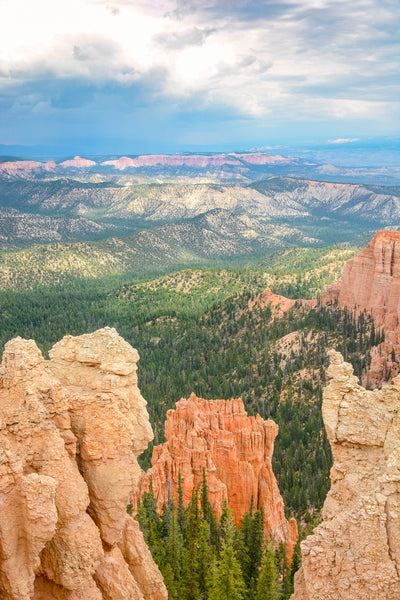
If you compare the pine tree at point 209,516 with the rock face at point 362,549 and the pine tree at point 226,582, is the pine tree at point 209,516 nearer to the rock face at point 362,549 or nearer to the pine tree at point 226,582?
the pine tree at point 226,582

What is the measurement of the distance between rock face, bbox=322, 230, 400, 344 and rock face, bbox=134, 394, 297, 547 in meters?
55.2

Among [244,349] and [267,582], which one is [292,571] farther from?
[244,349]

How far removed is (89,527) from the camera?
14641 mm

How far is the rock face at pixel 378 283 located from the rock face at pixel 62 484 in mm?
84399

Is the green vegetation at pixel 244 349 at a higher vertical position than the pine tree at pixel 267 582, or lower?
lower

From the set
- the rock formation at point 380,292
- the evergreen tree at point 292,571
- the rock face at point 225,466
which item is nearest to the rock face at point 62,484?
the evergreen tree at point 292,571

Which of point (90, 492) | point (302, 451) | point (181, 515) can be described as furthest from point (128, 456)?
point (302, 451)

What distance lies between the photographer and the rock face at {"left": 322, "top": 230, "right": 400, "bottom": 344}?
314 feet

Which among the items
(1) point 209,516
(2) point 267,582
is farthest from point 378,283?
(2) point 267,582

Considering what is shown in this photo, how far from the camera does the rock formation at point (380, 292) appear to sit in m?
88.8

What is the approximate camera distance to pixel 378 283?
101688mm

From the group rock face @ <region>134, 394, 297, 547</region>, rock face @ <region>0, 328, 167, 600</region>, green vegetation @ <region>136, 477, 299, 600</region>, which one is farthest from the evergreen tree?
rock face @ <region>0, 328, 167, 600</region>

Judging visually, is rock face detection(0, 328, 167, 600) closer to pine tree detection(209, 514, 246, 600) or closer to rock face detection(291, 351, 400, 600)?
rock face detection(291, 351, 400, 600)

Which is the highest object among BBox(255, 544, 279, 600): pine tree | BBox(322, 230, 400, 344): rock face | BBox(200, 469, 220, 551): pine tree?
BBox(322, 230, 400, 344): rock face
